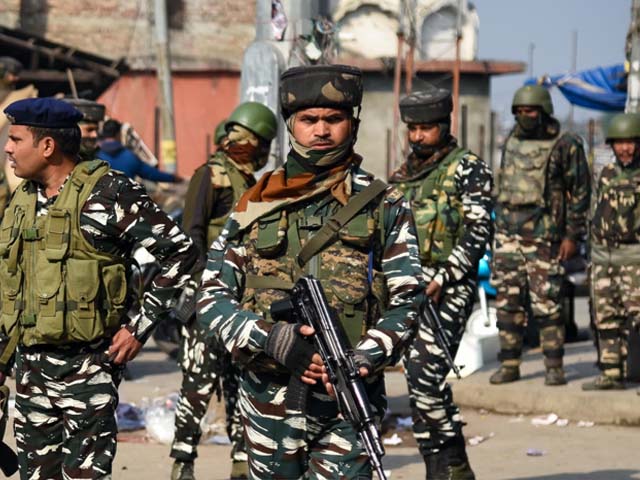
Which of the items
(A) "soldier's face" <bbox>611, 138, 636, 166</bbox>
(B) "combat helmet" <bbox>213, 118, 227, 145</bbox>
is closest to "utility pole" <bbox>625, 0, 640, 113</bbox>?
(A) "soldier's face" <bbox>611, 138, 636, 166</bbox>

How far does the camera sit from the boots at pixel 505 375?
10883 millimetres

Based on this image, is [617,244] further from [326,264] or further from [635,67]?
[326,264]

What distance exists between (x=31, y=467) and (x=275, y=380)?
123cm

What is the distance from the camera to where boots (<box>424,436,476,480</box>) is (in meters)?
7.57

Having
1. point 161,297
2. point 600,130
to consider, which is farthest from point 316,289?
point 600,130

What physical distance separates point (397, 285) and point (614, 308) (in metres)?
6.22

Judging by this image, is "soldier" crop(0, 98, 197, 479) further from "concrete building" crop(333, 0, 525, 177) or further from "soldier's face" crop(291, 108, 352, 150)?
"concrete building" crop(333, 0, 525, 177)

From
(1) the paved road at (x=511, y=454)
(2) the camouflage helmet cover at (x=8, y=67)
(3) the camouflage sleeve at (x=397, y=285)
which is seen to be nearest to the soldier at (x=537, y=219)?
(1) the paved road at (x=511, y=454)

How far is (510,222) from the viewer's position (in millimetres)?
11102

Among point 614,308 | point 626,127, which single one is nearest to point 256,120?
point 626,127

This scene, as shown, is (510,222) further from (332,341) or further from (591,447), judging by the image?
(332,341)

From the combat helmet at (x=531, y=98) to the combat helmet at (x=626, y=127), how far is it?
2.19ft

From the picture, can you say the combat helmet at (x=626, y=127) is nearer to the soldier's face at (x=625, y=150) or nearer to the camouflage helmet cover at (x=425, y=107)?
the soldier's face at (x=625, y=150)

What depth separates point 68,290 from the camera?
549 centimetres
